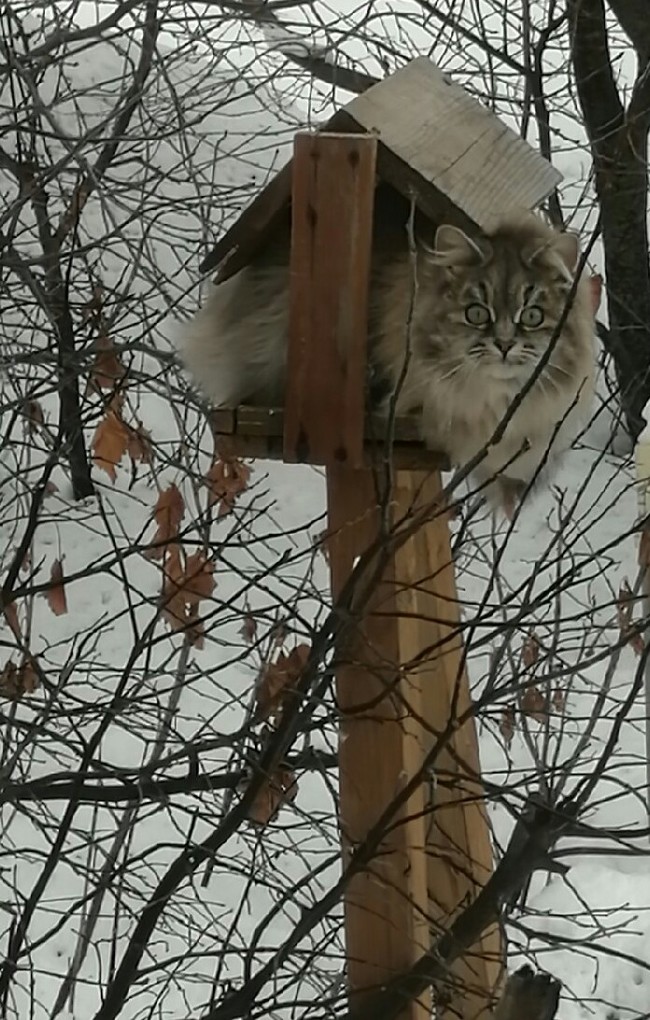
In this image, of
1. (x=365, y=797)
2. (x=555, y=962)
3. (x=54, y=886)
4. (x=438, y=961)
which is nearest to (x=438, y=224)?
(x=365, y=797)

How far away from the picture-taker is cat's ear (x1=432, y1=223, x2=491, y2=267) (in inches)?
72.5

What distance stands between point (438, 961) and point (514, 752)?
3.75 m

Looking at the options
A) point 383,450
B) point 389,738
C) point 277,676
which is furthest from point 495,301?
point 277,676

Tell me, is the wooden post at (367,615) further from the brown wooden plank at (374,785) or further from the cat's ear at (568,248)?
the cat's ear at (568,248)

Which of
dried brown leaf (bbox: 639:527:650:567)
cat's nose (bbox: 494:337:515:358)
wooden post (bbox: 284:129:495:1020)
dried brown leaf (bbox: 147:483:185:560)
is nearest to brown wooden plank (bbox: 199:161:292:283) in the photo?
wooden post (bbox: 284:129:495:1020)

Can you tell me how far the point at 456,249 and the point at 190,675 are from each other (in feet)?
4.64

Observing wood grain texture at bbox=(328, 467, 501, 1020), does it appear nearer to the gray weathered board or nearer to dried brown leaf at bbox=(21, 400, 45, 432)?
the gray weathered board

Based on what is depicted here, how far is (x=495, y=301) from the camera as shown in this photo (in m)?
1.86

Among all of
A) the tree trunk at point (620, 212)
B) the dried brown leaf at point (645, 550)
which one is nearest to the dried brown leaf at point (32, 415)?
the dried brown leaf at point (645, 550)

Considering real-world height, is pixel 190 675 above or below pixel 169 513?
below

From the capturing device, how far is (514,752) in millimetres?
5332

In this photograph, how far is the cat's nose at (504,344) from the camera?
6.00 feet

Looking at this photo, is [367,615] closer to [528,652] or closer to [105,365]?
[105,365]

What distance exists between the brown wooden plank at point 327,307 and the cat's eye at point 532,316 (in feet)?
0.78
